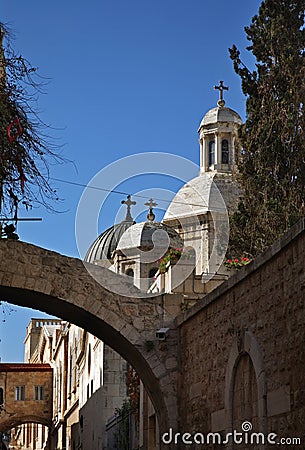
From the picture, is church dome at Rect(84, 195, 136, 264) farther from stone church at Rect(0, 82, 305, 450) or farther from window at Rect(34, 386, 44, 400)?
stone church at Rect(0, 82, 305, 450)

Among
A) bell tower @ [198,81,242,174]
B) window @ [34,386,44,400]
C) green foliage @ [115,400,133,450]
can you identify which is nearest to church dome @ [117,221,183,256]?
bell tower @ [198,81,242,174]

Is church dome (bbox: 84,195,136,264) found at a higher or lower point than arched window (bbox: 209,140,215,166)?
lower

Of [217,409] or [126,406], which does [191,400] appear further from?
[126,406]

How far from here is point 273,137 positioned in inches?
730

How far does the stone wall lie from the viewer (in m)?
9.37

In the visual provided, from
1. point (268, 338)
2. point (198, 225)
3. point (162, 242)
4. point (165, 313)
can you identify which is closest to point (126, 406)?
point (162, 242)

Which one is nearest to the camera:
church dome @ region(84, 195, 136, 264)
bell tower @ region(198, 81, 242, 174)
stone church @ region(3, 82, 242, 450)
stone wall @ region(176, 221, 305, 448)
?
stone wall @ region(176, 221, 305, 448)

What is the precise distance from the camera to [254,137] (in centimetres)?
1864

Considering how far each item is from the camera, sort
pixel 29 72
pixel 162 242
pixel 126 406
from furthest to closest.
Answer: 1. pixel 162 242
2. pixel 126 406
3. pixel 29 72

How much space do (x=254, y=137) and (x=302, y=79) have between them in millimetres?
1564

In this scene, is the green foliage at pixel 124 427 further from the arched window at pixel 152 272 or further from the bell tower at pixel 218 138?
the bell tower at pixel 218 138

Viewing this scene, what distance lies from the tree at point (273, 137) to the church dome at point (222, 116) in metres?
17.0

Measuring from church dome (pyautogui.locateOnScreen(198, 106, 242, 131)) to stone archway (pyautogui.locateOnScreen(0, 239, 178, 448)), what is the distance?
73.4ft

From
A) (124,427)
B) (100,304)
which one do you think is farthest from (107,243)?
(100,304)
